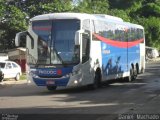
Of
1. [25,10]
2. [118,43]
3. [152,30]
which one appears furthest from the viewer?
[152,30]

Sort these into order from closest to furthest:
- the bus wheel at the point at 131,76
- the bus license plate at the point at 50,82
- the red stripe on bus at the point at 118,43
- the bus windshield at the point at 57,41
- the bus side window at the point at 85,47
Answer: the bus windshield at the point at 57,41 → the bus license plate at the point at 50,82 → the bus side window at the point at 85,47 → the red stripe on bus at the point at 118,43 → the bus wheel at the point at 131,76

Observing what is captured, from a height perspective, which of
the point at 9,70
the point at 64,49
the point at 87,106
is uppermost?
the point at 64,49

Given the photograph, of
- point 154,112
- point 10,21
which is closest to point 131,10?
point 10,21

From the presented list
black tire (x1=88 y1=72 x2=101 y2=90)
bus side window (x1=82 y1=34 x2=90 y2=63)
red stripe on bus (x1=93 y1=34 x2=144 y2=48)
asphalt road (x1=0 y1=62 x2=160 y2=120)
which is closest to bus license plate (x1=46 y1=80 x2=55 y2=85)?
asphalt road (x1=0 y1=62 x2=160 y2=120)

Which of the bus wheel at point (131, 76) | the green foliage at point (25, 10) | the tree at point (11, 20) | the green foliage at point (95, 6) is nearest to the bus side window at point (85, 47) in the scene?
the bus wheel at point (131, 76)

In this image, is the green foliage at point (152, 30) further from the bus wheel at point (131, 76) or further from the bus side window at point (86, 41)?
the bus side window at point (86, 41)

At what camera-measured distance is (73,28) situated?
21.7 m

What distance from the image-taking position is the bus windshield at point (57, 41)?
21.4m

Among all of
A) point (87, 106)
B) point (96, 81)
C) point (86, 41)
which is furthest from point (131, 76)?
point (87, 106)

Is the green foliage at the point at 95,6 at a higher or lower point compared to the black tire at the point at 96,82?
higher

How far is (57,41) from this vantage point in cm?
2150

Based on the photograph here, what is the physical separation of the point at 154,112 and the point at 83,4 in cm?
3982

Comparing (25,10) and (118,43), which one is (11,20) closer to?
(25,10)

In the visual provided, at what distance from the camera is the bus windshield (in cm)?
2138
